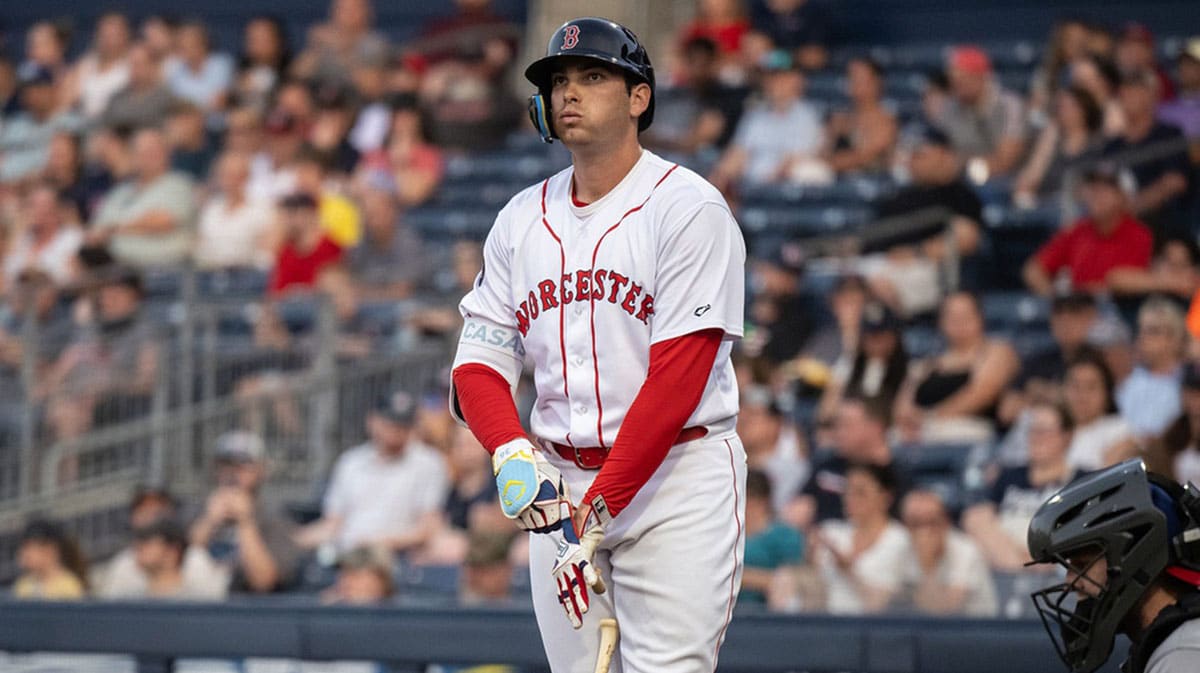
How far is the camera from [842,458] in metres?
7.41

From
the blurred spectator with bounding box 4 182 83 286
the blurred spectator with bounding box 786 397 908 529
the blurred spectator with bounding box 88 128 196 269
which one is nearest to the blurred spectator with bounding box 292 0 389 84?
the blurred spectator with bounding box 88 128 196 269

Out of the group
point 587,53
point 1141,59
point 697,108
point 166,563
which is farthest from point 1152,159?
point 587,53

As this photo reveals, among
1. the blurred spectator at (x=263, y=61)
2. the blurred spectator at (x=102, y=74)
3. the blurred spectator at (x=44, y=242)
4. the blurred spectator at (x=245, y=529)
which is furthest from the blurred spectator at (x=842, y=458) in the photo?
the blurred spectator at (x=102, y=74)

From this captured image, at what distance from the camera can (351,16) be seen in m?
12.8

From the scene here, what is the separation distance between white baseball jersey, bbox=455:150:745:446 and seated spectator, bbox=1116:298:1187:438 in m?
4.11

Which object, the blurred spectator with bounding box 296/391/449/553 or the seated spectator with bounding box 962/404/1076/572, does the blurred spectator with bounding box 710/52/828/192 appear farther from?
the seated spectator with bounding box 962/404/1076/572

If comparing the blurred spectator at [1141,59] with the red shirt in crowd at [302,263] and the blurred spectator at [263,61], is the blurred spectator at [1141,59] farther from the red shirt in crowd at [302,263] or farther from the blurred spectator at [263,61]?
the blurred spectator at [263,61]

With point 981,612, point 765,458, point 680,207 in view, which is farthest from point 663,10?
point 680,207

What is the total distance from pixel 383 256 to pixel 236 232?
1.25m

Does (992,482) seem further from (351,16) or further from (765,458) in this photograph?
(351,16)

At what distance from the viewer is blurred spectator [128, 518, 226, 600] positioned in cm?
768

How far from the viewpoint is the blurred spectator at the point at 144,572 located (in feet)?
25.5

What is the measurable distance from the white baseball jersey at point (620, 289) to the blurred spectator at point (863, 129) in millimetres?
6690

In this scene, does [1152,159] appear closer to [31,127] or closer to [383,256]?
[383,256]
